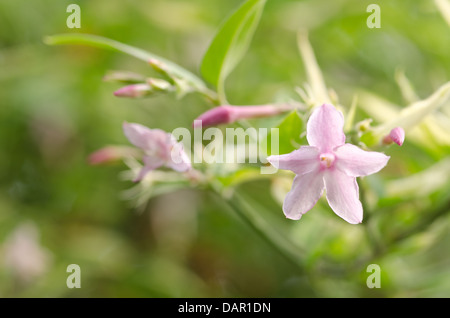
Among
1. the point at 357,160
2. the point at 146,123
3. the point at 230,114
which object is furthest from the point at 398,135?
the point at 146,123

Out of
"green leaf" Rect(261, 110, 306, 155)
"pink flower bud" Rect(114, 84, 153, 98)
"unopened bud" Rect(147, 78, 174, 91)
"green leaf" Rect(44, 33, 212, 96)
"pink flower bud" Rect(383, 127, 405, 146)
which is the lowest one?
"pink flower bud" Rect(383, 127, 405, 146)

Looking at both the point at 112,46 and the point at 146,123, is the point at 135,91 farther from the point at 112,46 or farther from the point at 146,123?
the point at 146,123

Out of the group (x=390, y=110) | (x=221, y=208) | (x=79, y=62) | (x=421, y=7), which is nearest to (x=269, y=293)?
(x=221, y=208)

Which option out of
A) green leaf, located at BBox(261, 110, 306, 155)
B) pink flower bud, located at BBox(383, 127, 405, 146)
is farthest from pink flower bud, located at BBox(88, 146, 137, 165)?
pink flower bud, located at BBox(383, 127, 405, 146)

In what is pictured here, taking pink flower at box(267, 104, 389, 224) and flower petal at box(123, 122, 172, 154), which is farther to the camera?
flower petal at box(123, 122, 172, 154)

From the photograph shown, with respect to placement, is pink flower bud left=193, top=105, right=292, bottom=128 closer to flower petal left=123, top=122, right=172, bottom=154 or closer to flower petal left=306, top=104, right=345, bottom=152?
flower petal left=123, top=122, right=172, bottom=154
